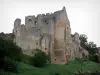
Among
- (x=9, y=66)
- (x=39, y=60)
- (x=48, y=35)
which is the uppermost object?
(x=48, y=35)

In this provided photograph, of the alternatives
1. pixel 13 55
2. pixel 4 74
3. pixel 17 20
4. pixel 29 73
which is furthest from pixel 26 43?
pixel 4 74

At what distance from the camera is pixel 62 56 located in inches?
1539

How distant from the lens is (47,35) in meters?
38.8

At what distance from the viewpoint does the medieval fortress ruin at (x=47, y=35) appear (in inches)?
1527

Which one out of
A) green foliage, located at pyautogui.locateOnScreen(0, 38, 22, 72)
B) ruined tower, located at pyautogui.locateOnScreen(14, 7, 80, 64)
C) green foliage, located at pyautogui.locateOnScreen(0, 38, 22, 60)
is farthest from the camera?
ruined tower, located at pyautogui.locateOnScreen(14, 7, 80, 64)

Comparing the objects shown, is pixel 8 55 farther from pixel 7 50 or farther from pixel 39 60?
pixel 39 60

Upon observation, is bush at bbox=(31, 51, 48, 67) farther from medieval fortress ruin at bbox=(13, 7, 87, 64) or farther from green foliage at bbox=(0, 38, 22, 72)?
medieval fortress ruin at bbox=(13, 7, 87, 64)

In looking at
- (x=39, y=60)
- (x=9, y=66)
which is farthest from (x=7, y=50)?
(x=39, y=60)

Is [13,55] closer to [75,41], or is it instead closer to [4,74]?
[4,74]

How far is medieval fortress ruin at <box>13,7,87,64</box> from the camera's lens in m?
38.8

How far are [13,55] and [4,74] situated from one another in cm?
679

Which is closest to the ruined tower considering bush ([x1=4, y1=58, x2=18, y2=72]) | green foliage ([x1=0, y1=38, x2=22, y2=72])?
green foliage ([x1=0, y1=38, x2=22, y2=72])

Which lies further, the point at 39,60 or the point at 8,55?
the point at 39,60

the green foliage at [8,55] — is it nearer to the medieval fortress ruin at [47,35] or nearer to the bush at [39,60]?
the bush at [39,60]
